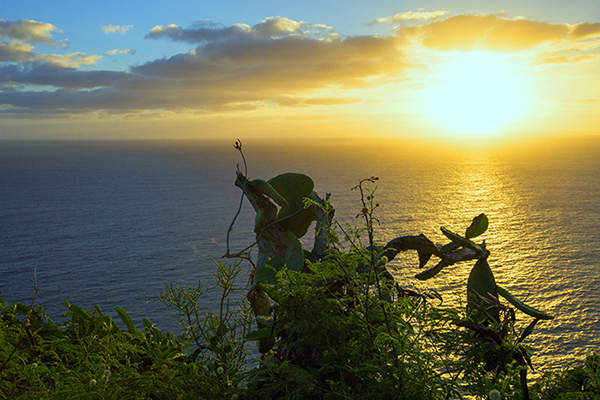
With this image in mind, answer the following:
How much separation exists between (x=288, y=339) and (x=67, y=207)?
481 ft

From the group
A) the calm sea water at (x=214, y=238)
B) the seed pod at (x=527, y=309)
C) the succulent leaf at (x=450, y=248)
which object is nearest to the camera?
the seed pod at (x=527, y=309)

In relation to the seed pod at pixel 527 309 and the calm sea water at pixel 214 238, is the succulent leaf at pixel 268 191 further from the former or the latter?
the calm sea water at pixel 214 238

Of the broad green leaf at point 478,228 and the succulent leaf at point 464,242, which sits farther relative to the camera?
the broad green leaf at point 478,228

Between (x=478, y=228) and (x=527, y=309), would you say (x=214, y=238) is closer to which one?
(x=478, y=228)

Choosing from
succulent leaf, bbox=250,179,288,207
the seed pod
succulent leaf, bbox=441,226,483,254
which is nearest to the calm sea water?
succulent leaf, bbox=250,179,288,207

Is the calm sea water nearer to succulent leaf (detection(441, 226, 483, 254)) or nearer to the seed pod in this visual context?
succulent leaf (detection(441, 226, 483, 254))

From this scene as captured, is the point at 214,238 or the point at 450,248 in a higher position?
the point at 450,248

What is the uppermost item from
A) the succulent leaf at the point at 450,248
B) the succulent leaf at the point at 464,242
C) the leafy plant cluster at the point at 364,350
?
the succulent leaf at the point at 464,242

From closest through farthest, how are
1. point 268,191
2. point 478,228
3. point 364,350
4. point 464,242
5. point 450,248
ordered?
point 364,350
point 464,242
point 450,248
point 478,228
point 268,191

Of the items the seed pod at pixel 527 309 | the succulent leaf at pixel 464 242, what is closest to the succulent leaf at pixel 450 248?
the succulent leaf at pixel 464 242

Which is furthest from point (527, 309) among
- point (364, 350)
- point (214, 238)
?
point (214, 238)

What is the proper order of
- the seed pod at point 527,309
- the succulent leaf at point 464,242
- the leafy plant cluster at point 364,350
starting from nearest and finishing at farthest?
the leafy plant cluster at point 364,350, the seed pod at point 527,309, the succulent leaf at point 464,242

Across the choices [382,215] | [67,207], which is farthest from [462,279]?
[67,207]

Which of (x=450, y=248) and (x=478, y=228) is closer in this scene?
(x=450, y=248)
